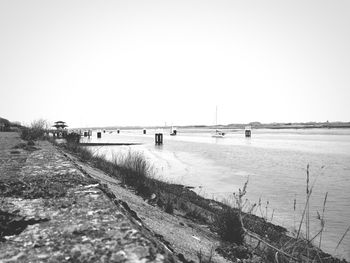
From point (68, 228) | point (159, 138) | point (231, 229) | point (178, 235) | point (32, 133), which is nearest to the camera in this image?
point (68, 228)

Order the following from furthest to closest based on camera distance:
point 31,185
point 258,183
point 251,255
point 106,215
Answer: point 258,183 → point 251,255 → point 31,185 → point 106,215

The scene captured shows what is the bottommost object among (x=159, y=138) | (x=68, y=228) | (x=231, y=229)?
(x=231, y=229)

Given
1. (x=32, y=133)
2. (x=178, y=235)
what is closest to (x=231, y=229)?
(x=178, y=235)

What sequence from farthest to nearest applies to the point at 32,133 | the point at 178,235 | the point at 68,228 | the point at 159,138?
the point at 159,138 < the point at 32,133 < the point at 178,235 < the point at 68,228

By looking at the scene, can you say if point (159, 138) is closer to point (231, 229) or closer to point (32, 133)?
point (32, 133)

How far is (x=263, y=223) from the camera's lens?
5.41 metres

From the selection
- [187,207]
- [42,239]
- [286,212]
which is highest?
[42,239]

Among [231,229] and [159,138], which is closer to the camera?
[231,229]

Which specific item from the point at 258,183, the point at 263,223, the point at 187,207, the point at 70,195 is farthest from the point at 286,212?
the point at 70,195

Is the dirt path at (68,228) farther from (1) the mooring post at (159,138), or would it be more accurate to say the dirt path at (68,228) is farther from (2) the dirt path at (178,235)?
(1) the mooring post at (159,138)

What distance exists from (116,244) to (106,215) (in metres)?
0.36

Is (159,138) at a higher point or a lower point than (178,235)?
higher

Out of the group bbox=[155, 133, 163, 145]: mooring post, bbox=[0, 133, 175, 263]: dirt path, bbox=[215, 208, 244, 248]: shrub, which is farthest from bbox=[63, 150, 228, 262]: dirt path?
bbox=[155, 133, 163, 145]: mooring post

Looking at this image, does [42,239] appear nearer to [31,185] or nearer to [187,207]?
[31,185]
